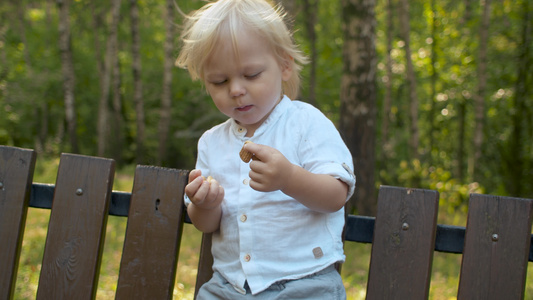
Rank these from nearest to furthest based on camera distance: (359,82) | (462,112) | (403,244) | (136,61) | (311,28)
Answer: (403,244) → (359,82) → (136,61) → (462,112) → (311,28)

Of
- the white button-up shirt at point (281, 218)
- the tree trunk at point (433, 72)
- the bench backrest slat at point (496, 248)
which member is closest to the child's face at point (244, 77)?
the white button-up shirt at point (281, 218)

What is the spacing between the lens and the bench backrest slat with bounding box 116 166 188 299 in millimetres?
1817

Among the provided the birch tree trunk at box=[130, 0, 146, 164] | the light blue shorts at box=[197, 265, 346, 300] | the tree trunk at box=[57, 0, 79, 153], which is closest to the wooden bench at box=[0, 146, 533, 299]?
the light blue shorts at box=[197, 265, 346, 300]

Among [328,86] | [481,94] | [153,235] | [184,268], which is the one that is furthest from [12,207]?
[328,86]

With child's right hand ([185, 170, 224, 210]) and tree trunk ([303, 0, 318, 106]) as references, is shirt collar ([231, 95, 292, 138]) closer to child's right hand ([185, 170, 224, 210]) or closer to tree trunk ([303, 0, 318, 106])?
child's right hand ([185, 170, 224, 210])

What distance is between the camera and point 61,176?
6.32ft

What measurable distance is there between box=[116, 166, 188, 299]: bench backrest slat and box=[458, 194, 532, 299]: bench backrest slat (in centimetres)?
99

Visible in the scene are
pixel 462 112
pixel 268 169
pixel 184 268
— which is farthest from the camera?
pixel 462 112

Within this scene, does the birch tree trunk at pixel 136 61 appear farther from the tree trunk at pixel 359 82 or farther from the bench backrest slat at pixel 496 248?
the bench backrest slat at pixel 496 248

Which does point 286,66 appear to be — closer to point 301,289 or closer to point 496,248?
point 301,289

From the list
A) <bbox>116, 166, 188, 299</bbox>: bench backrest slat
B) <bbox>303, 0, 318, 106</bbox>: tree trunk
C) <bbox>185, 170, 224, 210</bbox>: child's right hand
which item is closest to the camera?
<bbox>185, 170, 224, 210</bbox>: child's right hand

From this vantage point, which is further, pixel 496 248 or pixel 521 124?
pixel 521 124

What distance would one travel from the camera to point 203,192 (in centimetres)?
151

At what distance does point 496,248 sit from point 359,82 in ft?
14.0
